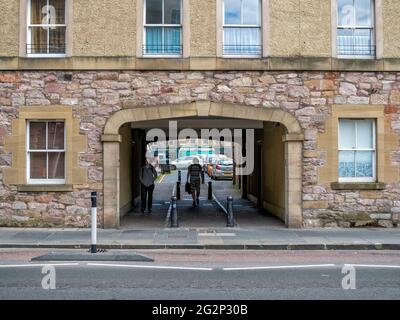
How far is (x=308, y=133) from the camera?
48.8 feet

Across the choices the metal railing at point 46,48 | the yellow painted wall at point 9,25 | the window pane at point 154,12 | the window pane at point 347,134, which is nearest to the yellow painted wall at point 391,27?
the window pane at point 347,134

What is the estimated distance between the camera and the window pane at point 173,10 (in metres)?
15.2

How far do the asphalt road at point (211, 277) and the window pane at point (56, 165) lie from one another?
13.4 feet

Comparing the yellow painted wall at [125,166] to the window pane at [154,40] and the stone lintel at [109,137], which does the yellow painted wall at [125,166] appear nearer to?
the stone lintel at [109,137]

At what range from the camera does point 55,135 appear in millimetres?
15047

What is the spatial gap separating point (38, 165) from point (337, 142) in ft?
27.8

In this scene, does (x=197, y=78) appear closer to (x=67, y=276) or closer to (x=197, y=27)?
(x=197, y=27)

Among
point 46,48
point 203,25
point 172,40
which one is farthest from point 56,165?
point 203,25

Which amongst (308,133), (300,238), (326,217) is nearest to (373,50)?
(308,133)

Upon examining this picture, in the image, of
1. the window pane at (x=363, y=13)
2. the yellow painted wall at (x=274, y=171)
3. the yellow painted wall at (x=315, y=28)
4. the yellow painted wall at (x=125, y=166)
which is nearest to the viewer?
the yellow painted wall at (x=315, y=28)

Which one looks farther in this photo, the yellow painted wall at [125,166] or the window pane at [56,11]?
the yellow painted wall at [125,166]

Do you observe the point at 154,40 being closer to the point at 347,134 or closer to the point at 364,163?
the point at 347,134

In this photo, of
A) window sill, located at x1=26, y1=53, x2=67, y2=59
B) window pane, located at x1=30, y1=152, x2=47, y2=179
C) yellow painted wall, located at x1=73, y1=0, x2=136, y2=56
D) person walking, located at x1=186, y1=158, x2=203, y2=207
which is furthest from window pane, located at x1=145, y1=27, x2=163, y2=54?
person walking, located at x1=186, y1=158, x2=203, y2=207
